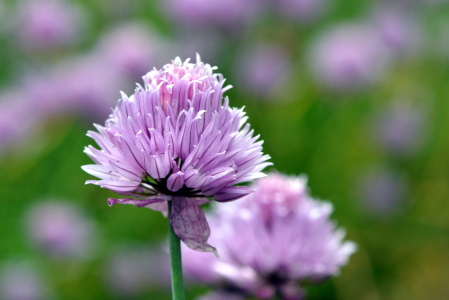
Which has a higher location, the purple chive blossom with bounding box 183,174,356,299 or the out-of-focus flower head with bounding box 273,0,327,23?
the out-of-focus flower head with bounding box 273,0,327,23

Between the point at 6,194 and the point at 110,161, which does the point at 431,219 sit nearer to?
the point at 6,194

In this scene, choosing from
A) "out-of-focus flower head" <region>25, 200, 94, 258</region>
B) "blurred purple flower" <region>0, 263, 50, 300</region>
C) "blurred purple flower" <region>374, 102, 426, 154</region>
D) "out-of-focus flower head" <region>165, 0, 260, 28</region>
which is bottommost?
"blurred purple flower" <region>0, 263, 50, 300</region>

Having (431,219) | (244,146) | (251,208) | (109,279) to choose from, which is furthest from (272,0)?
(244,146)

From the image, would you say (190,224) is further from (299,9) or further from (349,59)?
(299,9)

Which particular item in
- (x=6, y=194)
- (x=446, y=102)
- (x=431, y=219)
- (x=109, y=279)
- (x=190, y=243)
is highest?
(x=446, y=102)

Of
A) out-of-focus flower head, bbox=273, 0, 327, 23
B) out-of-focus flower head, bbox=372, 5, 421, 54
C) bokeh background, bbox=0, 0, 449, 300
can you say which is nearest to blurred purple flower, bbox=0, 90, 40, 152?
bokeh background, bbox=0, 0, 449, 300

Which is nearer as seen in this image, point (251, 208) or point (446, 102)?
point (251, 208)

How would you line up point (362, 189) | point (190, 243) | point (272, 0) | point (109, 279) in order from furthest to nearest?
point (272, 0)
point (362, 189)
point (109, 279)
point (190, 243)

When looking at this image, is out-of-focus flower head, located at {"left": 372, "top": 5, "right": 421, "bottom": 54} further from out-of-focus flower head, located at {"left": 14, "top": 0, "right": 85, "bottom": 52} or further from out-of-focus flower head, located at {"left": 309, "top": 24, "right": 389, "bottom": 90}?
out-of-focus flower head, located at {"left": 14, "top": 0, "right": 85, "bottom": 52}
